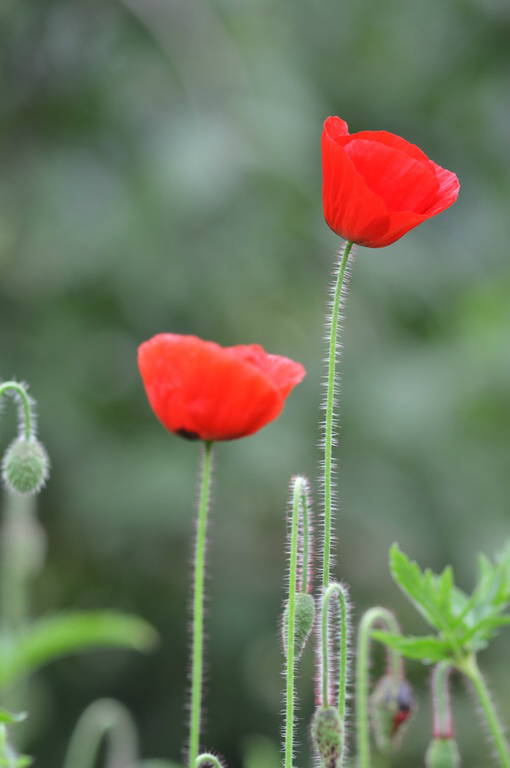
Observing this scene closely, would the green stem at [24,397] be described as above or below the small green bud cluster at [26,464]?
above

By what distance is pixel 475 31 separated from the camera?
466 cm

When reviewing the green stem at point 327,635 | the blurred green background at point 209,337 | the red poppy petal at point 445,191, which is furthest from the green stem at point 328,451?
the blurred green background at point 209,337

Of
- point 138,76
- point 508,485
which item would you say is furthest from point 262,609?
point 138,76

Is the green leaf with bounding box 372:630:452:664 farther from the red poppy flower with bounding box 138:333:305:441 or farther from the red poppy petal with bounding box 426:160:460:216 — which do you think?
the red poppy petal with bounding box 426:160:460:216

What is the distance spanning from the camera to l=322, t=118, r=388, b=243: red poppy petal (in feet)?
2.88

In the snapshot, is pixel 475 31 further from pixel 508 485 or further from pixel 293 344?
pixel 508 485

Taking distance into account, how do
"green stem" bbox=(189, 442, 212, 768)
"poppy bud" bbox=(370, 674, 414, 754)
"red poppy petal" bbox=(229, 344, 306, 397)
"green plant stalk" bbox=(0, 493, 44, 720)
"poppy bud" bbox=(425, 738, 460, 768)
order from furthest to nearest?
1. "green plant stalk" bbox=(0, 493, 44, 720)
2. "poppy bud" bbox=(370, 674, 414, 754)
3. "poppy bud" bbox=(425, 738, 460, 768)
4. "red poppy petal" bbox=(229, 344, 306, 397)
5. "green stem" bbox=(189, 442, 212, 768)

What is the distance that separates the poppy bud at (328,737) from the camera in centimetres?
78

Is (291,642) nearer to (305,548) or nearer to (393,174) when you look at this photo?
(305,548)

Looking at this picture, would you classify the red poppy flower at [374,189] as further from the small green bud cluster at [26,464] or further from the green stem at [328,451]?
the small green bud cluster at [26,464]

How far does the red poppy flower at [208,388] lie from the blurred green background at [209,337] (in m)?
2.25

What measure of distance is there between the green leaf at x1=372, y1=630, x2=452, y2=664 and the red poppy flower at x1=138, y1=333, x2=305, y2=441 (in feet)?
0.75

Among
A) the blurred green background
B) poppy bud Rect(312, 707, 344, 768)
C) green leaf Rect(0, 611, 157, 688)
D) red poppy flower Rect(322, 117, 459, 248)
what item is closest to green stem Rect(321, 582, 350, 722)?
poppy bud Rect(312, 707, 344, 768)

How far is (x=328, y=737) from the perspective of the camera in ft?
2.56
